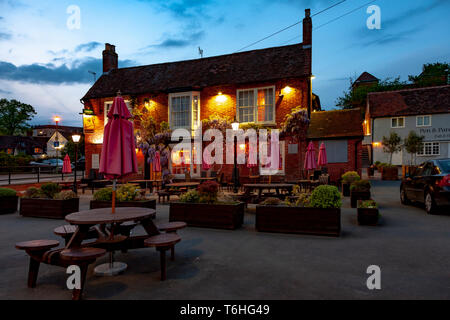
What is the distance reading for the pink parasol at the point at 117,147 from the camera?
4.88 meters

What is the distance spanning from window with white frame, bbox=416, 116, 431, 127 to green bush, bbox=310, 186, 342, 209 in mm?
33482

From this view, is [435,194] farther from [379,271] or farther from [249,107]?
[249,107]

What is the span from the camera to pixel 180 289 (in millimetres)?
3854

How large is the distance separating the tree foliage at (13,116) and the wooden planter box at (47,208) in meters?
62.6

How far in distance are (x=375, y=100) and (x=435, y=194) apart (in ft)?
105

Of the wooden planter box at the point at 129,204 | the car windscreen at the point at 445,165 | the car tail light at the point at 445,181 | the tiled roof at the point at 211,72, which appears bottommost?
the wooden planter box at the point at 129,204

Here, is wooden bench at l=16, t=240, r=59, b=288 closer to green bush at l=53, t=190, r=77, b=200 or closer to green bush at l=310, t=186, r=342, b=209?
green bush at l=310, t=186, r=342, b=209

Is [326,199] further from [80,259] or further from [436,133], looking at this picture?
[436,133]

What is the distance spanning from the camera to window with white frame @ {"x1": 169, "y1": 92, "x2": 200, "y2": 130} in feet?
62.8

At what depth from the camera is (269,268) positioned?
461 cm

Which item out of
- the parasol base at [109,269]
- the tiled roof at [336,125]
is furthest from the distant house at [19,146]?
the parasol base at [109,269]

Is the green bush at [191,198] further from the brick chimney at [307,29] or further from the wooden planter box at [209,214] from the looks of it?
the brick chimney at [307,29]
